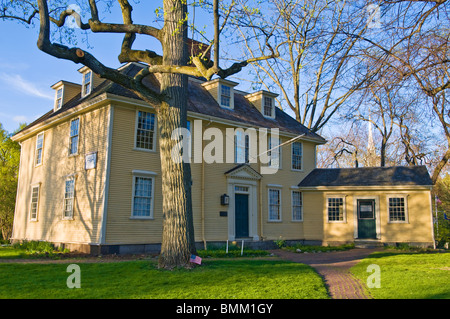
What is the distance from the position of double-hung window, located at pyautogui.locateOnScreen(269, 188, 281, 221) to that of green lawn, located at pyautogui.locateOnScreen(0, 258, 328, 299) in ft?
31.0

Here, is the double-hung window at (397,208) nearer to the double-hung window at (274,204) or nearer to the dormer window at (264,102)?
the double-hung window at (274,204)

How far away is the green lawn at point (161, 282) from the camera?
6922 mm

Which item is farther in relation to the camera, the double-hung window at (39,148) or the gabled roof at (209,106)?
the double-hung window at (39,148)

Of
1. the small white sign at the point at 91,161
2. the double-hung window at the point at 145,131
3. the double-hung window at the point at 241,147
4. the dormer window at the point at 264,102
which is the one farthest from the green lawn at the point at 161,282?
the dormer window at the point at 264,102

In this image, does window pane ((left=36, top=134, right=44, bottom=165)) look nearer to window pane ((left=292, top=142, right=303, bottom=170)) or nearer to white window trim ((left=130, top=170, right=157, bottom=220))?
white window trim ((left=130, top=170, right=157, bottom=220))

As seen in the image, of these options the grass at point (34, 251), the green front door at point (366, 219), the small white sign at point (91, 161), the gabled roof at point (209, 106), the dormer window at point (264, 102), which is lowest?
the grass at point (34, 251)

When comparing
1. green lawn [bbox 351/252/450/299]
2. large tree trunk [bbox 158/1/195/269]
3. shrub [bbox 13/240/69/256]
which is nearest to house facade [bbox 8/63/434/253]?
shrub [bbox 13/240/69/256]

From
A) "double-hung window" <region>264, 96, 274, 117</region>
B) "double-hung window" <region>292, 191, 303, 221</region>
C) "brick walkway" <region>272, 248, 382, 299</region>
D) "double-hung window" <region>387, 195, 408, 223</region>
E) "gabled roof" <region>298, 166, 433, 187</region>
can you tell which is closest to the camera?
"brick walkway" <region>272, 248, 382, 299</region>

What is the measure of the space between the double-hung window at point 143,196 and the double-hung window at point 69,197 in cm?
278

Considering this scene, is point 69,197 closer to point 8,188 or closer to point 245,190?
point 245,190

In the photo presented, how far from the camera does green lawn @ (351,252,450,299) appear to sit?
24.1 feet

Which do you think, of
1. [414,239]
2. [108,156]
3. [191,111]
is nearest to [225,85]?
[191,111]

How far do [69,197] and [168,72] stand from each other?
8.90 metres
